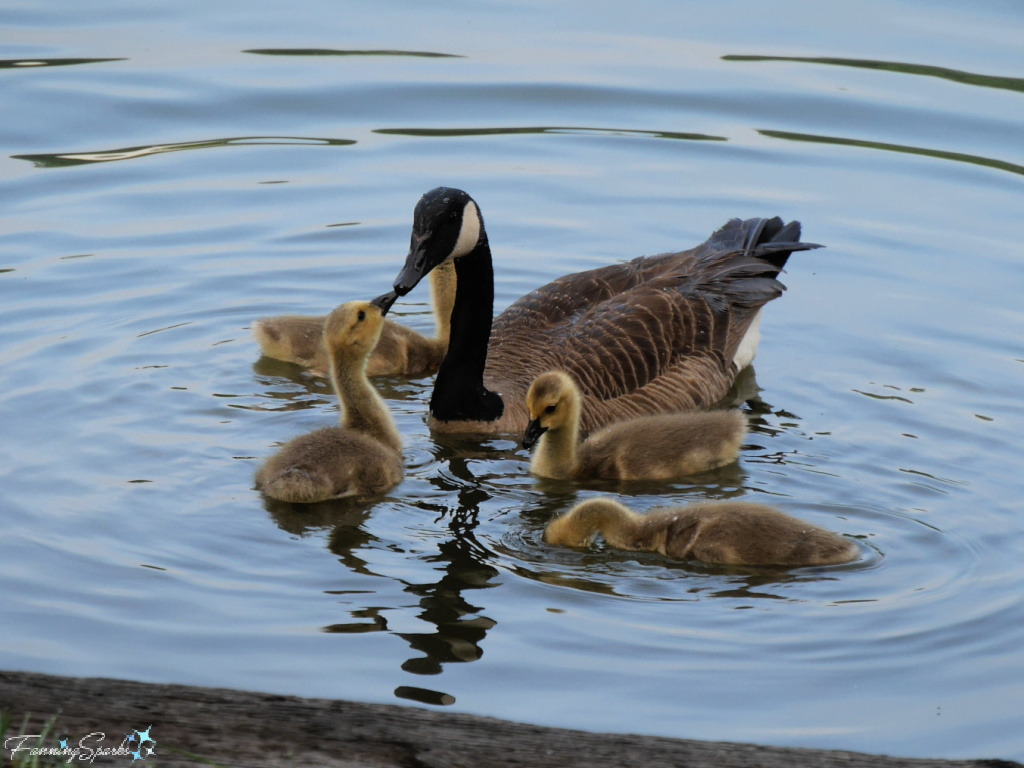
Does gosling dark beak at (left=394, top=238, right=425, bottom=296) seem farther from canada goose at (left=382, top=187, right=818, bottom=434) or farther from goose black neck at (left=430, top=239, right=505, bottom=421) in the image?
goose black neck at (left=430, top=239, right=505, bottom=421)

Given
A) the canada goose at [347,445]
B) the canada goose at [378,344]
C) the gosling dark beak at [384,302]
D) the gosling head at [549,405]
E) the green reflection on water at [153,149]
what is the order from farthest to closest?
the green reflection on water at [153,149], the canada goose at [378,344], the gosling dark beak at [384,302], the gosling head at [549,405], the canada goose at [347,445]

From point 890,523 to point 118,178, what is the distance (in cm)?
914

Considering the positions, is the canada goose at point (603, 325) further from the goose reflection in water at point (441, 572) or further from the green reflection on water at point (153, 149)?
the green reflection on water at point (153, 149)

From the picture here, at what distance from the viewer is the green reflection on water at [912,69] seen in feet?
56.0

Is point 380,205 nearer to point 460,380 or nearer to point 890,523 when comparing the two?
point 460,380

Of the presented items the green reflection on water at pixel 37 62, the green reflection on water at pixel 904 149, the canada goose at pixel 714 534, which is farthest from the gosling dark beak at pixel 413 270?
the green reflection on water at pixel 37 62

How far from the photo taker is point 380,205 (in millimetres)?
13781

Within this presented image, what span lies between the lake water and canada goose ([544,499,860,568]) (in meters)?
0.11

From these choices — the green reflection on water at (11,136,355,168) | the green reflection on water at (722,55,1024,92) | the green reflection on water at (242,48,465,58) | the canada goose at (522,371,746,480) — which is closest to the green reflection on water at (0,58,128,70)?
the green reflection on water at (242,48,465,58)

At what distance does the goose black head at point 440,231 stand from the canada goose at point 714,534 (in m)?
2.28

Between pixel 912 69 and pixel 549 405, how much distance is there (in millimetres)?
10939

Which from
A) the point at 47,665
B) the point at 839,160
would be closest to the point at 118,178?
the point at 839,160

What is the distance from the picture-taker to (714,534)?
732 centimetres

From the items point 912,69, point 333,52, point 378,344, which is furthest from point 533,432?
point 912,69
